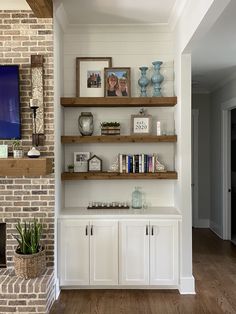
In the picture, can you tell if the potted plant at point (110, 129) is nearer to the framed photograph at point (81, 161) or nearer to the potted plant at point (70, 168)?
the framed photograph at point (81, 161)

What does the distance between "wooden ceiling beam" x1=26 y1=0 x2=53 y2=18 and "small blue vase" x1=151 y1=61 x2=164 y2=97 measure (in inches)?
49.8

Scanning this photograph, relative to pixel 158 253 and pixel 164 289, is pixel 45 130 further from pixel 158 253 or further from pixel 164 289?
pixel 164 289

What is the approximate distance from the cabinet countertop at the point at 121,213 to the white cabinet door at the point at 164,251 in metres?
0.07

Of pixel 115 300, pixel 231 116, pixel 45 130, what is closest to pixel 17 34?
pixel 45 130

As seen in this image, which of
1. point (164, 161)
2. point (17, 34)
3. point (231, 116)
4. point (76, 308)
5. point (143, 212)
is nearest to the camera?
point (76, 308)

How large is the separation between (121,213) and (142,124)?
106cm

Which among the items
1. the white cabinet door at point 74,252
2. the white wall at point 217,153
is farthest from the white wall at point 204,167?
the white cabinet door at point 74,252

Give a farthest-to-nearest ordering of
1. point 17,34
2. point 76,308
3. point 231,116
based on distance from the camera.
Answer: point 231,116
point 17,34
point 76,308

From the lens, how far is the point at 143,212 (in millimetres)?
3492

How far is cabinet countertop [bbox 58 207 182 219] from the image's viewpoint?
11.1 feet

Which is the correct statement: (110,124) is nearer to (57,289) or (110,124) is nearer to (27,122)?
(27,122)

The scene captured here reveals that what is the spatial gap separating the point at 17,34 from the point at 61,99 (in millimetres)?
788

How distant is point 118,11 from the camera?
3377mm

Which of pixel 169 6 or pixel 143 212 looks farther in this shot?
pixel 143 212
